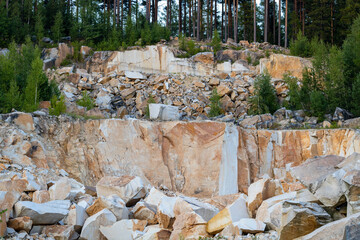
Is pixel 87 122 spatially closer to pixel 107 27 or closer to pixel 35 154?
pixel 35 154

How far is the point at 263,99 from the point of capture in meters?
24.5

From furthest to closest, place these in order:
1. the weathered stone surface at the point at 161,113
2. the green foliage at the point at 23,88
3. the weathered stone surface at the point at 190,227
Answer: the weathered stone surface at the point at 161,113 < the green foliage at the point at 23,88 < the weathered stone surface at the point at 190,227

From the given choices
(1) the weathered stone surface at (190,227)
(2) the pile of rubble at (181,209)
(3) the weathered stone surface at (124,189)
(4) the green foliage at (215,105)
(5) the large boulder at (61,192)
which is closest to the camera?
(2) the pile of rubble at (181,209)

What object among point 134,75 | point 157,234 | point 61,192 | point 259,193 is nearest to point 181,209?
point 157,234

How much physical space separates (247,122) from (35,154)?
11.6m

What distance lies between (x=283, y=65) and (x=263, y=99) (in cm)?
580

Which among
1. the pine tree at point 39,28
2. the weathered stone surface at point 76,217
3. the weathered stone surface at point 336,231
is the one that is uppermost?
the pine tree at point 39,28

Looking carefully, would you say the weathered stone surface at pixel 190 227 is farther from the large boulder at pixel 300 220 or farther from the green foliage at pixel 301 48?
the green foliage at pixel 301 48

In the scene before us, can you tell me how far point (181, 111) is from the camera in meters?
24.0

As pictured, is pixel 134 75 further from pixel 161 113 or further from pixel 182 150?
pixel 182 150

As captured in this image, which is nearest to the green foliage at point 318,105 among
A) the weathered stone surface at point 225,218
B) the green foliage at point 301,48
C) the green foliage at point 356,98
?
the green foliage at point 356,98

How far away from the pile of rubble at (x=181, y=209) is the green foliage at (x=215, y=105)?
11.3m

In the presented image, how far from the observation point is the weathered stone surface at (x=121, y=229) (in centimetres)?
1038

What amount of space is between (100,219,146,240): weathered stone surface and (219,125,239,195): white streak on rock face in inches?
306
